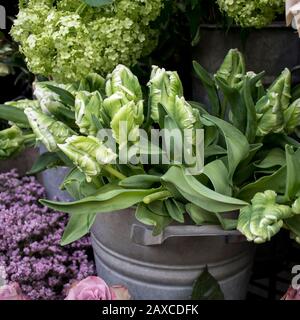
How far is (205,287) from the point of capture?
0.68m

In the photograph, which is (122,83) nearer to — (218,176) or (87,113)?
(87,113)

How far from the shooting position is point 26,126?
0.81 meters

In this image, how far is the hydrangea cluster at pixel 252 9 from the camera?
2.49ft

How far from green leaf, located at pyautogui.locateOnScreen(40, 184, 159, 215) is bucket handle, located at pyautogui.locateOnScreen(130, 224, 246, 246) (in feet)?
0.14

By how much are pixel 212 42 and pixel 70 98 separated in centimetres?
28

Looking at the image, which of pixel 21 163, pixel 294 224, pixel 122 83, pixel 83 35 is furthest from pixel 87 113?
pixel 21 163

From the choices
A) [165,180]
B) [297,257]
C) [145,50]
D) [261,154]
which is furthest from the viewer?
[297,257]

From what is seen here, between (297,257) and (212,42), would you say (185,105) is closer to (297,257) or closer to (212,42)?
(212,42)

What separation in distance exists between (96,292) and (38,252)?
0.27 m

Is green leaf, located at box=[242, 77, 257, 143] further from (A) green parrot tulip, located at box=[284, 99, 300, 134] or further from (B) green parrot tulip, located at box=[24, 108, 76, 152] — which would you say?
(B) green parrot tulip, located at box=[24, 108, 76, 152]

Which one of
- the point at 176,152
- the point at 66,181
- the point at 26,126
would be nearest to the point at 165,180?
the point at 176,152

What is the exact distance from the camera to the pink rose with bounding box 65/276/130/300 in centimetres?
69

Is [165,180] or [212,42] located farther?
[212,42]
